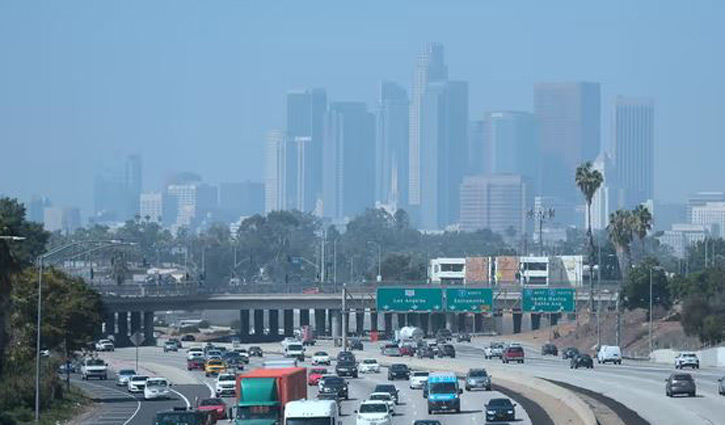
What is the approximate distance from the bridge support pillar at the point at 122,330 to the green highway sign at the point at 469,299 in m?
35.7

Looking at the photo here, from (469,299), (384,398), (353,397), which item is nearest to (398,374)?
(353,397)

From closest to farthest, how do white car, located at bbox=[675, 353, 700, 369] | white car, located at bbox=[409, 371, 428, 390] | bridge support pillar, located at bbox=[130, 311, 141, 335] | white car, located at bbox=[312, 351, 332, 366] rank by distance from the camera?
white car, located at bbox=[409, 371, 428, 390] < white car, located at bbox=[675, 353, 700, 369] < white car, located at bbox=[312, 351, 332, 366] < bridge support pillar, located at bbox=[130, 311, 141, 335]

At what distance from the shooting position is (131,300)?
163 m

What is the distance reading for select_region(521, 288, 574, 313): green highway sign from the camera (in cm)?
14900

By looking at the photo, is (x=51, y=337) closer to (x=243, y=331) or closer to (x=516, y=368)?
(x=516, y=368)

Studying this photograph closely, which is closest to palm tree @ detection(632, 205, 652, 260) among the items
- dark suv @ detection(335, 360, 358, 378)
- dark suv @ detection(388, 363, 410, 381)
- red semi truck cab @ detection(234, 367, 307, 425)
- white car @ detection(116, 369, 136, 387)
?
dark suv @ detection(335, 360, 358, 378)

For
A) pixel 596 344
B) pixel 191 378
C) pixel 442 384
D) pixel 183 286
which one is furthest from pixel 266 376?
pixel 183 286

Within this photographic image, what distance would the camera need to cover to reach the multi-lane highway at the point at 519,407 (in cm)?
7275

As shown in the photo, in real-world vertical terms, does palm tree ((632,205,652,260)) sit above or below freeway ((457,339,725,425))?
above

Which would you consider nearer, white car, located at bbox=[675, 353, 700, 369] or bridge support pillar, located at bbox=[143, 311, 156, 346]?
white car, located at bbox=[675, 353, 700, 369]

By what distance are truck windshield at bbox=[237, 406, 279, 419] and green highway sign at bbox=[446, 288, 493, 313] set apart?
91.0m

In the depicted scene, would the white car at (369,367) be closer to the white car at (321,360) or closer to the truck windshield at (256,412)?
the white car at (321,360)

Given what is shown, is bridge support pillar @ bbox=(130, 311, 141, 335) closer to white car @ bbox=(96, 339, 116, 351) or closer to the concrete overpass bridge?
the concrete overpass bridge

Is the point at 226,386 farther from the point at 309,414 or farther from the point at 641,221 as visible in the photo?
the point at 641,221
